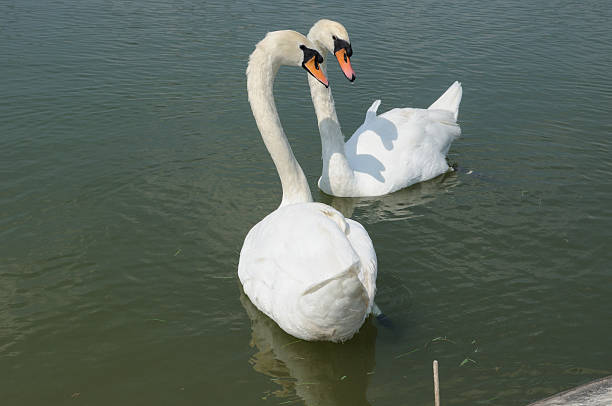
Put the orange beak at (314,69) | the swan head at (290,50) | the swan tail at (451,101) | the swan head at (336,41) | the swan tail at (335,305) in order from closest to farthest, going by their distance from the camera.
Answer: the swan tail at (335,305)
the swan head at (290,50)
the orange beak at (314,69)
the swan head at (336,41)
the swan tail at (451,101)

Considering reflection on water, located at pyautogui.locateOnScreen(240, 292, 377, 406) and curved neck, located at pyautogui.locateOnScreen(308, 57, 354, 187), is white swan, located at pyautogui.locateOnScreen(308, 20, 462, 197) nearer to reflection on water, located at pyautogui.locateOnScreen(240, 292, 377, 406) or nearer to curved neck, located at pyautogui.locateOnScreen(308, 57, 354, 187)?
curved neck, located at pyautogui.locateOnScreen(308, 57, 354, 187)

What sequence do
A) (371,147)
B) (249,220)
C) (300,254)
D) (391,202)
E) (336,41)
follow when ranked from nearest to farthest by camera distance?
1. (300,254)
2. (249,220)
3. (336,41)
4. (391,202)
5. (371,147)

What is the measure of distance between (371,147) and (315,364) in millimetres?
3641

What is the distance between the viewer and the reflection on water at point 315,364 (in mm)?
4742

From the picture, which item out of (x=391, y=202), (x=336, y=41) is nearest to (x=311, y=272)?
(x=391, y=202)

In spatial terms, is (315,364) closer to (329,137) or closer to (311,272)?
(311,272)

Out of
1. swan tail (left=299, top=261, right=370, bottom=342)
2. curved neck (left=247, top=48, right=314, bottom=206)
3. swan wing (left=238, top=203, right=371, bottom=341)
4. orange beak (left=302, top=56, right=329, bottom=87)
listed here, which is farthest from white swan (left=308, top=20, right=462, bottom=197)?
swan tail (left=299, top=261, right=370, bottom=342)

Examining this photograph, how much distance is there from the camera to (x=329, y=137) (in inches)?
307

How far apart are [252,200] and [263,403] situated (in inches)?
133

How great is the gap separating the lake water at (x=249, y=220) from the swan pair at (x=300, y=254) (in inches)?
18.3

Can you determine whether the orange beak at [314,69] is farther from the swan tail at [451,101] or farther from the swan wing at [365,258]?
the swan tail at [451,101]

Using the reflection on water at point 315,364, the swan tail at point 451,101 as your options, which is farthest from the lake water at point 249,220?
the swan tail at point 451,101

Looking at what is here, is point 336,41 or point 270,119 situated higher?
point 336,41

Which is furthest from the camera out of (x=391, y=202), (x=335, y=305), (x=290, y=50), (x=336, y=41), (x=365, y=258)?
(x=391, y=202)
